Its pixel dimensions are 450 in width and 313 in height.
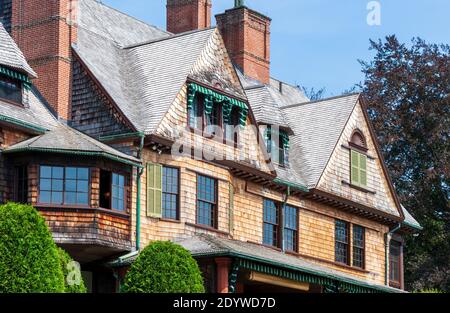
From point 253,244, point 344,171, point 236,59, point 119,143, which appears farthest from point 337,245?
point 119,143

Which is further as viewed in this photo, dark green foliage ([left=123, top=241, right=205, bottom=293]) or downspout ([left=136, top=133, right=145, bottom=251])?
downspout ([left=136, top=133, right=145, bottom=251])

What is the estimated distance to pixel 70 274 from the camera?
2906 centimetres

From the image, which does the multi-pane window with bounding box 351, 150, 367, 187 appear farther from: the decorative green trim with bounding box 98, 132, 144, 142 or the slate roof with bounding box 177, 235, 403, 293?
the decorative green trim with bounding box 98, 132, 144, 142

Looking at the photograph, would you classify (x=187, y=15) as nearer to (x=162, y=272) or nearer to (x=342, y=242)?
(x=342, y=242)

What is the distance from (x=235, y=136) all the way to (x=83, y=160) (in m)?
6.80

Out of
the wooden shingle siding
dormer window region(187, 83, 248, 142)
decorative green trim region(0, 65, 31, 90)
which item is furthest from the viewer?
dormer window region(187, 83, 248, 142)

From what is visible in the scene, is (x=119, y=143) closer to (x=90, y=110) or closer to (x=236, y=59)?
(x=90, y=110)

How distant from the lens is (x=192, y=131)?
34875 millimetres

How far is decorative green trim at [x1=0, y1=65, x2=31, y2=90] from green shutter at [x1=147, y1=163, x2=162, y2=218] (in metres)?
4.28

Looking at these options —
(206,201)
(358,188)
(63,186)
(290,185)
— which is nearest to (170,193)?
(206,201)

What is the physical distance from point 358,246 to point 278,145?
18.9 ft

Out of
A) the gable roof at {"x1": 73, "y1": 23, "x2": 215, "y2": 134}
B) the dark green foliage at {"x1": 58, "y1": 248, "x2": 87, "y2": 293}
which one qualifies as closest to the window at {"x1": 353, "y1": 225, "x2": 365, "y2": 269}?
the gable roof at {"x1": 73, "y1": 23, "x2": 215, "y2": 134}

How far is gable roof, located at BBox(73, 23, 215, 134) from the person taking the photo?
113ft

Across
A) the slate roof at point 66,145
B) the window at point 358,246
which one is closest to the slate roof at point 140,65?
the slate roof at point 66,145
